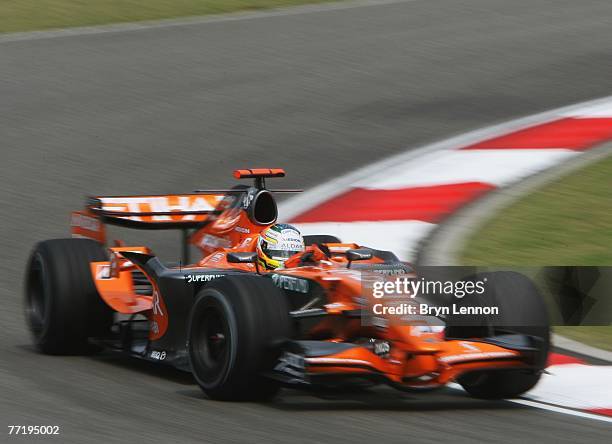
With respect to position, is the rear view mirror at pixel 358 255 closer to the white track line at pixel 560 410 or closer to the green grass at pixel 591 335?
the white track line at pixel 560 410

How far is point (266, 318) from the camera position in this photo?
22.0ft

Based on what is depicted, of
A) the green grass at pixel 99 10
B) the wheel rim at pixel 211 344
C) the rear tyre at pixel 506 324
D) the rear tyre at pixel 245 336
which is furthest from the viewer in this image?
the green grass at pixel 99 10

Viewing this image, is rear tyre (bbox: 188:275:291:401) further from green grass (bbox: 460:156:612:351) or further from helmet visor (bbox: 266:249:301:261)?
green grass (bbox: 460:156:612:351)

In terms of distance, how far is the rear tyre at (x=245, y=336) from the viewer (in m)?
6.69

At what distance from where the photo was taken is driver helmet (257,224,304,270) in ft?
25.1

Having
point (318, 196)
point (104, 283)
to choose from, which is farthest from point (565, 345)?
point (318, 196)

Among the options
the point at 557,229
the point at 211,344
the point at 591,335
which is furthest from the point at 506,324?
the point at 557,229

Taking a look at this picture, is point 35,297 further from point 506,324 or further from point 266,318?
point 506,324

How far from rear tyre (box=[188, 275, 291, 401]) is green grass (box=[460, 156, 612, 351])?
2713mm

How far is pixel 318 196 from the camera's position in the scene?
38.5 ft

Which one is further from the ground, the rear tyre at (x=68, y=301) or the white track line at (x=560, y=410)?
the rear tyre at (x=68, y=301)

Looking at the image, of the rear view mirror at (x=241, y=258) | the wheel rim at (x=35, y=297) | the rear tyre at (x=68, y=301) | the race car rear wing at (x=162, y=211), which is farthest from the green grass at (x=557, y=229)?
the wheel rim at (x=35, y=297)

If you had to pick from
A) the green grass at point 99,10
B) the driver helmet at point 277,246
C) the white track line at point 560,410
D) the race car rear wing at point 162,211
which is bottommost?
the white track line at point 560,410

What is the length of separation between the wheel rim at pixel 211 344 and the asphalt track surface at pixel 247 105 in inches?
7.1
